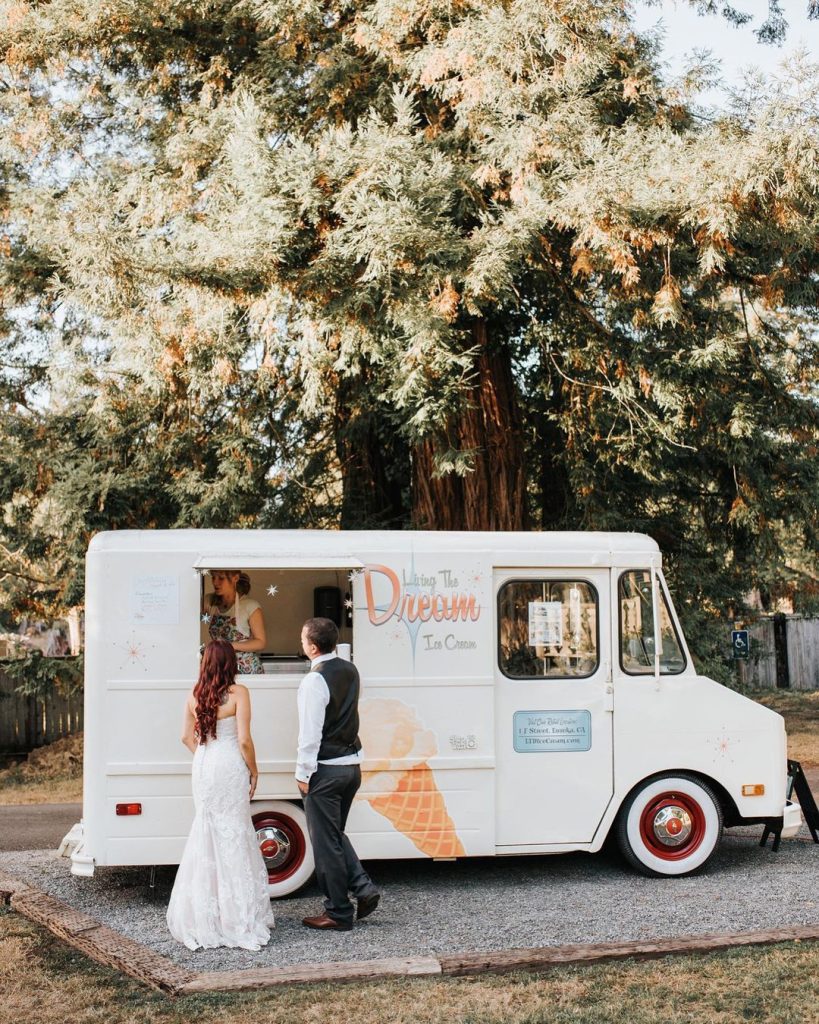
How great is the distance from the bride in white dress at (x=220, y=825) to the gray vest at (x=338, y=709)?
0.46 metres

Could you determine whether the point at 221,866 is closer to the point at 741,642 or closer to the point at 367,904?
the point at 367,904

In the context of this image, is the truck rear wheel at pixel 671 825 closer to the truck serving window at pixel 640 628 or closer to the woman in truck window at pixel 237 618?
the truck serving window at pixel 640 628

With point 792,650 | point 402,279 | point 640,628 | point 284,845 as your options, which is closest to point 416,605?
point 640,628

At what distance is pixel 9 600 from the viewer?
17.7 meters

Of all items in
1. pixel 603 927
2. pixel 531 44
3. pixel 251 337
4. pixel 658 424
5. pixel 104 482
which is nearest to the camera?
pixel 603 927

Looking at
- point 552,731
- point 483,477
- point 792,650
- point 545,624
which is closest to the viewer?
point 552,731

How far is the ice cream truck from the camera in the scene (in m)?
8.02

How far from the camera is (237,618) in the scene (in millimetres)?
8398

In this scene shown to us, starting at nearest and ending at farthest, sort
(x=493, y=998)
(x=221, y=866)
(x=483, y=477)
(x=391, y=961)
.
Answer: (x=493, y=998) < (x=391, y=961) < (x=221, y=866) < (x=483, y=477)

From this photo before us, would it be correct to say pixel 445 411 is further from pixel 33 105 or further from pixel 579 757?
pixel 33 105

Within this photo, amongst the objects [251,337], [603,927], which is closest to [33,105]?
[251,337]

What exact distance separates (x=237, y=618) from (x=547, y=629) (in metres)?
2.16

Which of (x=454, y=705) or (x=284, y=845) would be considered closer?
(x=284, y=845)

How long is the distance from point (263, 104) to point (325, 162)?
2.31 metres
